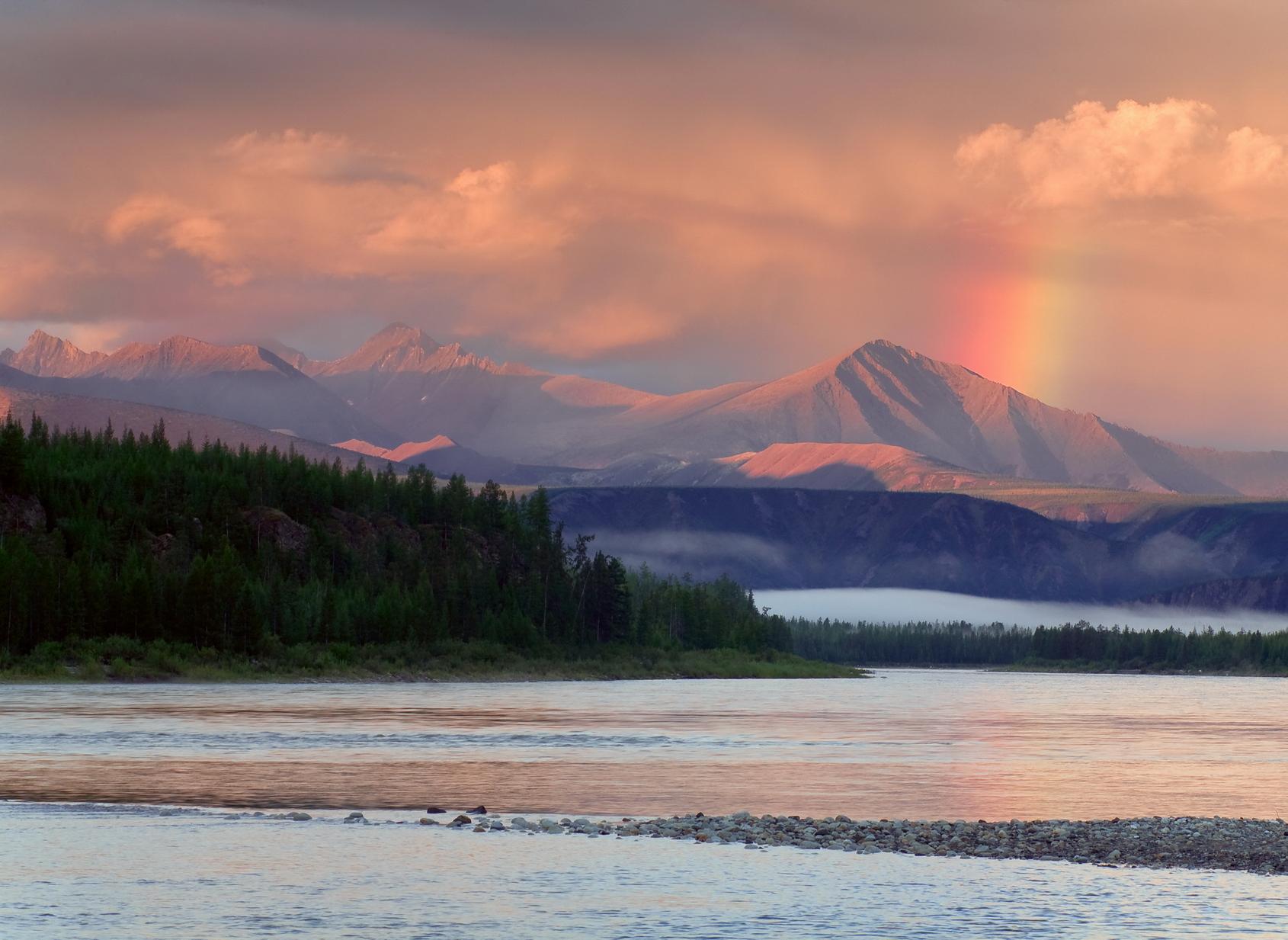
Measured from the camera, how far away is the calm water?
3306 centimetres

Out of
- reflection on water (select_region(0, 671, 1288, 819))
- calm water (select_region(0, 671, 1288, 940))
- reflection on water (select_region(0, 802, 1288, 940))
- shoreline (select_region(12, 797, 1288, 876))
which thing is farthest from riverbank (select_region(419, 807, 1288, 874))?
reflection on water (select_region(0, 671, 1288, 819))

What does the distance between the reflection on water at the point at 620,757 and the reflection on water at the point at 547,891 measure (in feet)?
34.1

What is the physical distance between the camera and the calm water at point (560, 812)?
33.1 meters

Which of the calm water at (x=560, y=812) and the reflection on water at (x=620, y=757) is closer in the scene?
the calm water at (x=560, y=812)

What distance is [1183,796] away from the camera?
6056cm

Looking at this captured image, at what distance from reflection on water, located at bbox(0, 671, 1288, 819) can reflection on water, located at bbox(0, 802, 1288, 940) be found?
10.4 metres

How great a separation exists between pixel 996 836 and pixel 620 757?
114ft

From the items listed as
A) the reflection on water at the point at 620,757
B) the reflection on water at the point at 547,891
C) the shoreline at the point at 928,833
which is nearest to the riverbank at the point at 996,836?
the shoreline at the point at 928,833

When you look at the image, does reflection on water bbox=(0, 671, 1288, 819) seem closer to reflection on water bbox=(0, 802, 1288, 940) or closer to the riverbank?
the riverbank

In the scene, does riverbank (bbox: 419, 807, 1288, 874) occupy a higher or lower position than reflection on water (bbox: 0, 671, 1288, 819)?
higher

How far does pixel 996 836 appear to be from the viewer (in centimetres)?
4500

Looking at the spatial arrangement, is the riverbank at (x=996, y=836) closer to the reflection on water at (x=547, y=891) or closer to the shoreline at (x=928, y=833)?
the shoreline at (x=928, y=833)

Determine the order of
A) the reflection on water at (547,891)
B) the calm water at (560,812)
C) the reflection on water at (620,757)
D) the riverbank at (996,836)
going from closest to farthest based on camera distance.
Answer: the reflection on water at (547,891), the calm water at (560,812), the riverbank at (996,836), the reflection on water at (620,757)

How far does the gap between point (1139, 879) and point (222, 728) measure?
63738 millimetres
